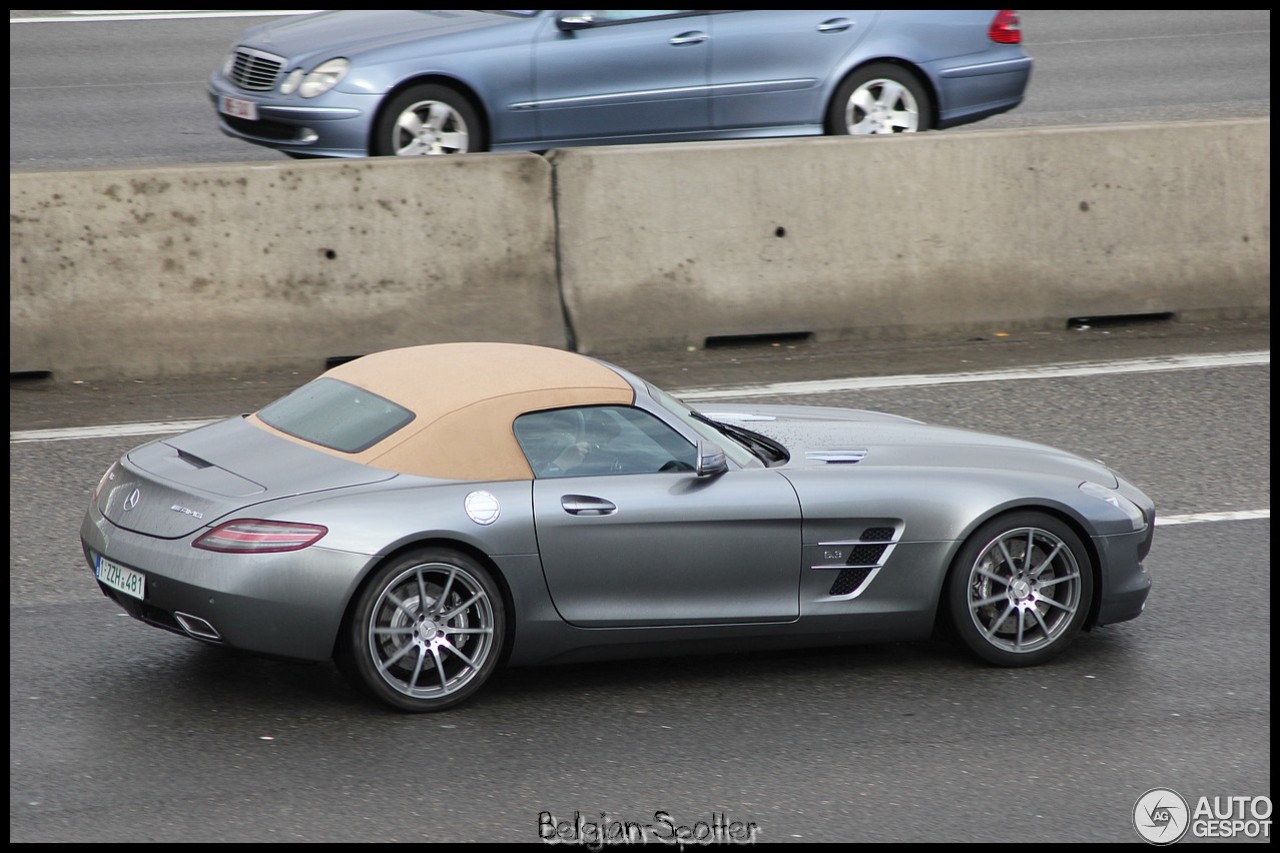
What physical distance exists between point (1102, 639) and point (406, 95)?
23.5 ft

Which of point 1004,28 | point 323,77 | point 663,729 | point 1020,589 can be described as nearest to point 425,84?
point 323,77

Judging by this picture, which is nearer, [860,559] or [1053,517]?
Answer: [860,559]

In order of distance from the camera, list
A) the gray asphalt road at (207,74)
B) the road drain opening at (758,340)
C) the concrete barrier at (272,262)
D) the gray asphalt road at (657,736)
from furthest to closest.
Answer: the gray asphalt road at (207,74) < the road drain opening at (758,340) < the concrete barrier at (272,262) < the gray asphalt road at (657,736)

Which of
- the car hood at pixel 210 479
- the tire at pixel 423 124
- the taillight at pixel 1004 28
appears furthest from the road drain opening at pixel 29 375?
the taillight at pixel 1004 28

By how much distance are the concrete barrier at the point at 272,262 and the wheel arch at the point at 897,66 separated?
340 centimetres

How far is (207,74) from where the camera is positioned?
18.8m

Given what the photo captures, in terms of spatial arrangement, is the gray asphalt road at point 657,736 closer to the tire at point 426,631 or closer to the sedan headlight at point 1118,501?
the tire at point 426,631

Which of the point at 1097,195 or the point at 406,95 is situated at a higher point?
the point at 406,95

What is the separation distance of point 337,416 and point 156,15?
17.9 metres

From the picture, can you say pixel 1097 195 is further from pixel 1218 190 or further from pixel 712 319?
pixel 712 319

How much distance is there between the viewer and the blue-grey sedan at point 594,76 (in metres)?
12.0

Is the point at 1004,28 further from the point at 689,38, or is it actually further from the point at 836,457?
the point at 836,457

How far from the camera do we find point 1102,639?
6531mm

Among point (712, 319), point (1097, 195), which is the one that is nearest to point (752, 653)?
point (712, 319)
